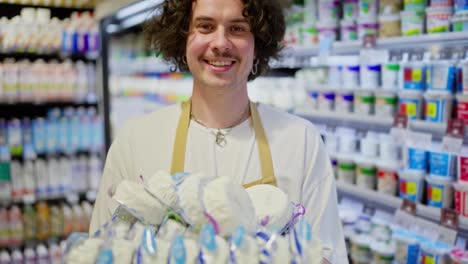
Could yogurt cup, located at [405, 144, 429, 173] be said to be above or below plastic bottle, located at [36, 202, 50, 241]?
above

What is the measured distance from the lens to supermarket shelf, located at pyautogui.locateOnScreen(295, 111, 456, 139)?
234 centimetres

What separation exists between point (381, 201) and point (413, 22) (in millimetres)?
951

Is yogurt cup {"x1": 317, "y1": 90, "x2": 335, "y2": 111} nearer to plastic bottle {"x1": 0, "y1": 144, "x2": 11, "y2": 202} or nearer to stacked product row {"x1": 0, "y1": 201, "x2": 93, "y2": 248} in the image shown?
stacked product row {"x1": 0, "y1": 201, "x2": 93, "y2": 248}

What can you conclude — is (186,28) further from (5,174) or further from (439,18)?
(5,174)

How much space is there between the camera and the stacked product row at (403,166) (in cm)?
230

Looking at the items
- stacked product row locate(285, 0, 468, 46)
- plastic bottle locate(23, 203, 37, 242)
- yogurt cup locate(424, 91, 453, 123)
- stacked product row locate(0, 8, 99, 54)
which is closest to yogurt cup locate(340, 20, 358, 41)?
stacked product row locate(285, 0, 468, 46)

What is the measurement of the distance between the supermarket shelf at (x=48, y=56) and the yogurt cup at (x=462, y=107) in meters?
2.91

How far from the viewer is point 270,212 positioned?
109 cm

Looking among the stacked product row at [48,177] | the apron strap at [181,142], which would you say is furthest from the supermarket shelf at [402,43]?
the stacked product row at [48,177]

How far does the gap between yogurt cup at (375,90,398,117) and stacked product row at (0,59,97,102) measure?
7.92 feet

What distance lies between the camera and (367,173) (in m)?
2.81

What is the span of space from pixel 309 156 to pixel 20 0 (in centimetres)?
316

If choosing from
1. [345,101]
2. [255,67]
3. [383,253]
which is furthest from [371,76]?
[255,67]

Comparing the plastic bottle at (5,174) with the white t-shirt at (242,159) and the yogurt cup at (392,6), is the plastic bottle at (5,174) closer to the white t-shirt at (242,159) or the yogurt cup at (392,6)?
the white t-shirt at (242,159)
